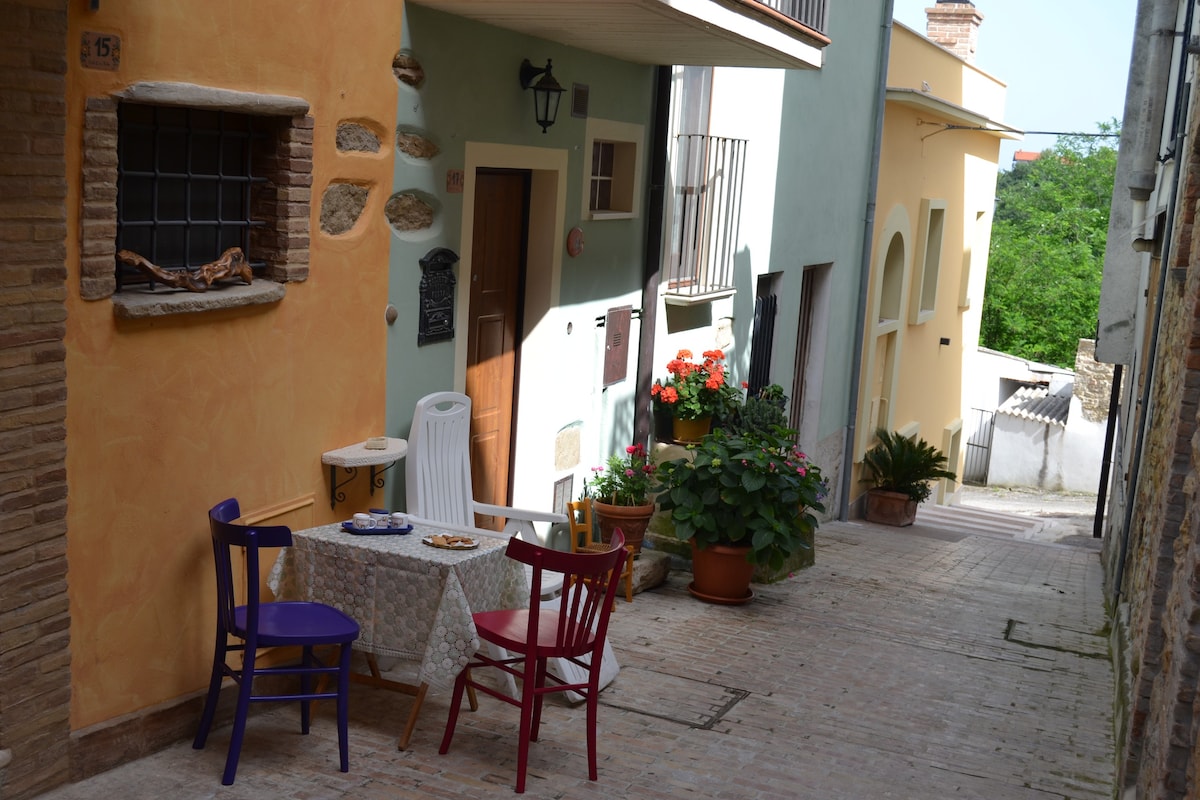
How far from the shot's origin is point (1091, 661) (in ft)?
24.4

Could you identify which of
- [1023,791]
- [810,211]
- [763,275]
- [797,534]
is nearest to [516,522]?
[797,534]

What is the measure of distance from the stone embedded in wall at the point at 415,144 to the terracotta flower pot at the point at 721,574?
3.09m

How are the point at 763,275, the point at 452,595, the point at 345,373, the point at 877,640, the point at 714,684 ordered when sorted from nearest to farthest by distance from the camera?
the point at 452,595 → the point at 345,373 → the point at 714,684 → the point at 877,640 → the point at 763,275

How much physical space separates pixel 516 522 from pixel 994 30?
285ft

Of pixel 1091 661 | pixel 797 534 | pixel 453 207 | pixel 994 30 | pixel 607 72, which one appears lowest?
pixel 1091 661

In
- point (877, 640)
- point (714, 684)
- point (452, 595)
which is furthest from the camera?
point (877, 640)

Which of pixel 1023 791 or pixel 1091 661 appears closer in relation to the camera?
pixel 1023 791

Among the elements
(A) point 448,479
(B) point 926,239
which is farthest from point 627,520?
(B) point 926,239

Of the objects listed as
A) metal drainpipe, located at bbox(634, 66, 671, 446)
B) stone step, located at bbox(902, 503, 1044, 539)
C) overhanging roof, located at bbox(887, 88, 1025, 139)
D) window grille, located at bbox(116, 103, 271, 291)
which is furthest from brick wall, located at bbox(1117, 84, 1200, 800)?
stone step, located at bbox(902, 503, 1044, 539)

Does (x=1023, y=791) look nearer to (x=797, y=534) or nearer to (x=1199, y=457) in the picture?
(x=1199, y=457)

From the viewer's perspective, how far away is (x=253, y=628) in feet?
14.4

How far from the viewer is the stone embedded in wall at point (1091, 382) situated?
28.0 m

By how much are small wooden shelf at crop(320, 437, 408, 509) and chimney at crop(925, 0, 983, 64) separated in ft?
56.4

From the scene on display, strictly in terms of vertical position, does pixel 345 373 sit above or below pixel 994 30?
below
